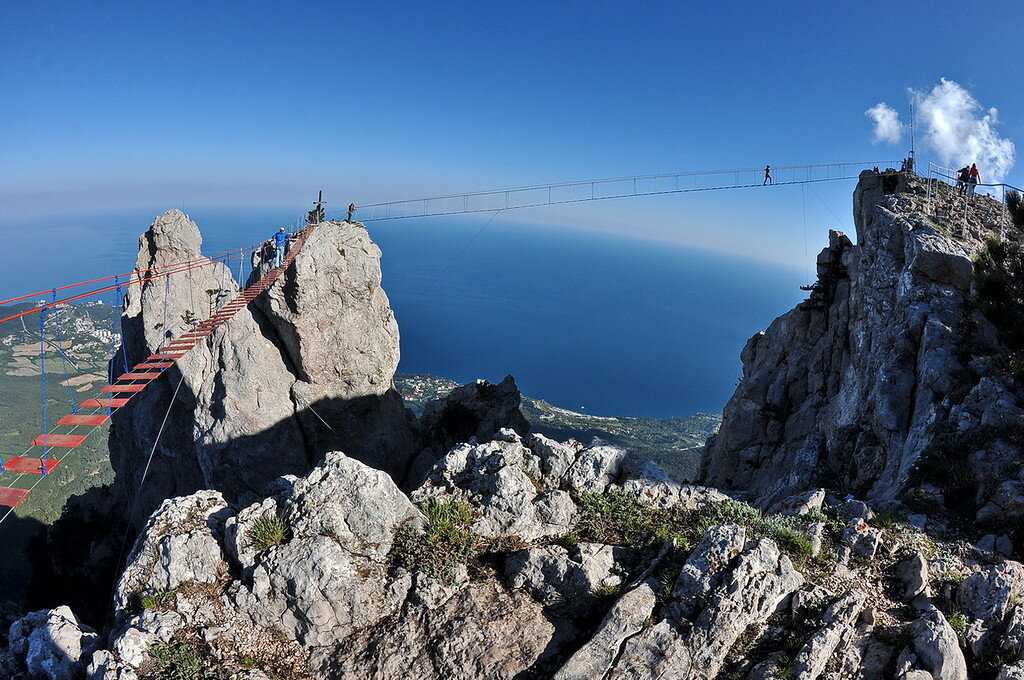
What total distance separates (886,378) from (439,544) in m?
14.9

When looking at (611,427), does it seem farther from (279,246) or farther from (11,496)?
(11,496)

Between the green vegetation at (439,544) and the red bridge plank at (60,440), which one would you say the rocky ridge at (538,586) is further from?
the red bridge plank at (60,440)

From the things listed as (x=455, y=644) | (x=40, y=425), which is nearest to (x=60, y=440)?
(x=455, y=644)

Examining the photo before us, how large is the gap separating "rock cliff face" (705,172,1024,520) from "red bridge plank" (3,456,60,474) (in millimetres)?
16314

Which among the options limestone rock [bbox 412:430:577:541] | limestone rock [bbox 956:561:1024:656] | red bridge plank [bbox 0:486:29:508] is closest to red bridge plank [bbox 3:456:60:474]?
red bridge plank [bbox 0:486:29:508]

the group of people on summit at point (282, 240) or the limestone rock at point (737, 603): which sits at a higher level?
the group of people on summit at point (282, 240)

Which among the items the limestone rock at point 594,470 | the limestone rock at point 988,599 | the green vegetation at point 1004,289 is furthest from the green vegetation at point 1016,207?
the limestone rock at point 594,470

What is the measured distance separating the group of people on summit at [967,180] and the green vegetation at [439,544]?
27.9m

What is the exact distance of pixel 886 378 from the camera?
56.1 feet

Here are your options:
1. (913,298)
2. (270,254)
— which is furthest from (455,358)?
(913,298)

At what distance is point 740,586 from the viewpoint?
325 inches

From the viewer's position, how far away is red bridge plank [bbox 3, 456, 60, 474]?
11.7 meters

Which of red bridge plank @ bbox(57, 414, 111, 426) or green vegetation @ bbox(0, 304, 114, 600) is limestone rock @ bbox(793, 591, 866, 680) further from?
green vegetation @ bbox(0, 304, 114, 600)

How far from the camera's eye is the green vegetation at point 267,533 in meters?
9.54
